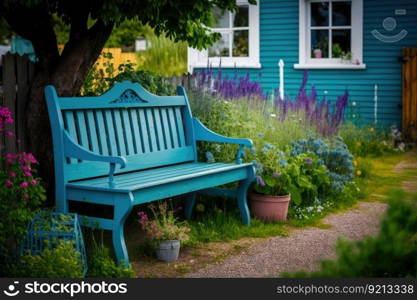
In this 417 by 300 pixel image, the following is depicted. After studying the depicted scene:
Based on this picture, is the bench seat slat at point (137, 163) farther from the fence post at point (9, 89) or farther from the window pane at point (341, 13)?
the window pane at point (341, 13)

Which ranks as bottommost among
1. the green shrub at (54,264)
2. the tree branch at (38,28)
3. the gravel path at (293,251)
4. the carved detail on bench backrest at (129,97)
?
the gravel path at (293,251)

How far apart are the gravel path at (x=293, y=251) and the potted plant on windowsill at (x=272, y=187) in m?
0.31

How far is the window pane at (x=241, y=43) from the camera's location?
14352 millimetres

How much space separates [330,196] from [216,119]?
1507mm

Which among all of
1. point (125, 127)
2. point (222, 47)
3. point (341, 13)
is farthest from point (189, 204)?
point (222, 47)

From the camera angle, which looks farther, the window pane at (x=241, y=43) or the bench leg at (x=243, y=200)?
the window pane at (x=241, y=43)

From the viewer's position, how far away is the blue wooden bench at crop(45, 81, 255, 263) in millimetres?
4625

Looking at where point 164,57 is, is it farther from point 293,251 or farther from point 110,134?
point 293,251

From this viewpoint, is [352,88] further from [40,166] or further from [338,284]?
[338,284]

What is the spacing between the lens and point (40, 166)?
5188mm

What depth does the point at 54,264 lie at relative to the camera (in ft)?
13.0

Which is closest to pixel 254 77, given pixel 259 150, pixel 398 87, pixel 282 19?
pixel 282 19

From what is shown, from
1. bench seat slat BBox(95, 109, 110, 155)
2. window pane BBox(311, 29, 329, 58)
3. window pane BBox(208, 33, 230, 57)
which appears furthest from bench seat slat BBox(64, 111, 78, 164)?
window pane BBox(208, 33, 230, 57)

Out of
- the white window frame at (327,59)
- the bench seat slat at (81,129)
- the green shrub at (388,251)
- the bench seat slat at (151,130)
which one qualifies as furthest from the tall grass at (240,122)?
the white window frame at (327,59)
